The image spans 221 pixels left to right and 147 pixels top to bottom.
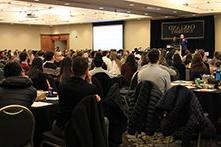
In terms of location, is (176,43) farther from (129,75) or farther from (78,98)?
(78,98)

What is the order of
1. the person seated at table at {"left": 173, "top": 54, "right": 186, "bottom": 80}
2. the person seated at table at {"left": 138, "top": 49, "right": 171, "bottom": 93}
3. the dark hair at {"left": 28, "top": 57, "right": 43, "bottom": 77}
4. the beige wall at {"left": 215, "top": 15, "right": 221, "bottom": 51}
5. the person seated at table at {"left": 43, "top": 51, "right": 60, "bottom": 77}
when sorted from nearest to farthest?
the person seated at table at {"left": 138, "top": 49, "right": 171, "bottom": 93} < the dark hair at {"left": 28, "top": 57, "right": 43, "bottom": 77} < the person seated at table at {"left": 43, "top": 51, "right": 60, "bottom": 77} < the person seated at table at {"left": 173, "top": 54, "right": 186, "bottom": 80} < the beige wall at {"left": 215, "top": 15, "right": 221, "bottom": 51}

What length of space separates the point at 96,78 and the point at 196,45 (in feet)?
48.9

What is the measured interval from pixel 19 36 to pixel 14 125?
22.9 meters

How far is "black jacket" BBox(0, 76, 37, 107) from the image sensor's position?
355 cm

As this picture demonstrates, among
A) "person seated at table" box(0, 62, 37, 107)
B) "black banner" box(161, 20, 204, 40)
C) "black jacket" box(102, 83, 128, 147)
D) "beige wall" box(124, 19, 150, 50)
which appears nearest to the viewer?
"person seated at table" box(0, 62, 37, 107)

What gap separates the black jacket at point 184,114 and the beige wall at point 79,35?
19893 mm

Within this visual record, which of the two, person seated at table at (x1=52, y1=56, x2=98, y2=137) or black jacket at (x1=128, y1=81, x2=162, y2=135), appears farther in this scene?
black jacket at (x1=128, y1=81, x2=162, y2=135)

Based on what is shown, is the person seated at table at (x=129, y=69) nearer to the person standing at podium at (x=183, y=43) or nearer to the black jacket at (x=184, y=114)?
the black jacket at (x=184, y=114)

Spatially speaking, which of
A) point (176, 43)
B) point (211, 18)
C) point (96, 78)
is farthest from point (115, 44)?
point (96, 78)

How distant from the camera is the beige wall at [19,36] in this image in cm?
2425

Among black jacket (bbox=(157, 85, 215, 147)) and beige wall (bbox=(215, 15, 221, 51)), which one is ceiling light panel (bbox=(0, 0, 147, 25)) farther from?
black jacket (bbox=(157, 85, 215, 147))

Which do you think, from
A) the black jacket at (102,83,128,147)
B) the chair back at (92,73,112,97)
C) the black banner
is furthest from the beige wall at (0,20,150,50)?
the black jacket at (102,83,128,147)

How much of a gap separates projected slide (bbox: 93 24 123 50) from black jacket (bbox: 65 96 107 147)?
1913 centimetres

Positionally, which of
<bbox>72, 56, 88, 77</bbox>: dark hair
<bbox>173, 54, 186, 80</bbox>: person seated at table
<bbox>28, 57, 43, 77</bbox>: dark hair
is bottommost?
<bbox>173, 54, 186, 80</bbox>: person seated at table
